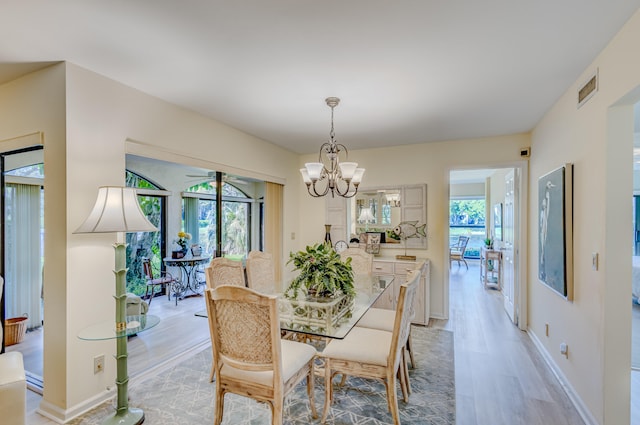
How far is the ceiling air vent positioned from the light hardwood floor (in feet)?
7.85

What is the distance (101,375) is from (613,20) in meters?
4.24

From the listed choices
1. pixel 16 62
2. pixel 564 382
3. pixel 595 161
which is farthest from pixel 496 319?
pixel 16 62

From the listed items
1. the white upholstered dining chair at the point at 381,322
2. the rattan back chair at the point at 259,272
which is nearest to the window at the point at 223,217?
the rattan back chair at the point at 259,272

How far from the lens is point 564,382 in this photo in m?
2.62

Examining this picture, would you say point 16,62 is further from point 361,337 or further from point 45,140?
point 361,337

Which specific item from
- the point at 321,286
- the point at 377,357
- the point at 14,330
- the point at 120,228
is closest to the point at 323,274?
the point at 321,286

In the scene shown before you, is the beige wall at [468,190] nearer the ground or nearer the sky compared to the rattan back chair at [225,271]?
nearer the sky

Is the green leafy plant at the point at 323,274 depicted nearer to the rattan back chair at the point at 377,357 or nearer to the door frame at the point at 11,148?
the rattan back chair at the point at 377,357

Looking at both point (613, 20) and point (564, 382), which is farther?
point (564, 382)

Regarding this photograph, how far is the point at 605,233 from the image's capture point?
2.01 m

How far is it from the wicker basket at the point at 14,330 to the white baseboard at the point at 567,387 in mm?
5286

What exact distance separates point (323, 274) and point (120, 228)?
5.08 ft

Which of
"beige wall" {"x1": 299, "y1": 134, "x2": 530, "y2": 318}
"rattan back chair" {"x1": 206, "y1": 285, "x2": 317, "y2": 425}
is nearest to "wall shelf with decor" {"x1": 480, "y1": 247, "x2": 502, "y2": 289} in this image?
"beige wall" {"x1": 299, "y1": 134, "x2": 530, "y2": 318}

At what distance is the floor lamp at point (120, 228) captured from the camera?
2.05 meters
